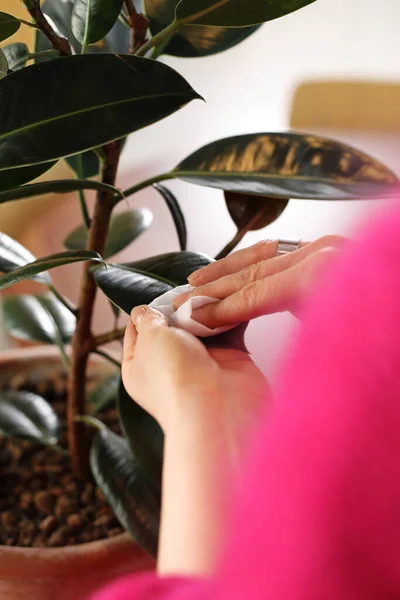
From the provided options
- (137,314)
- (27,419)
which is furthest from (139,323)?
(27,419)

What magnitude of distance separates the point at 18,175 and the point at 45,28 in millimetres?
119

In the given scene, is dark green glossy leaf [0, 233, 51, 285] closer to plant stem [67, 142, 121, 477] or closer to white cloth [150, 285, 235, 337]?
plant stem [67, 142, 121, 477]

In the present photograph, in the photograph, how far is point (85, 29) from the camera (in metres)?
0.50

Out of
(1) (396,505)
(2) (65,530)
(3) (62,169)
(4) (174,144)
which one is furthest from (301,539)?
(4) (174,144)

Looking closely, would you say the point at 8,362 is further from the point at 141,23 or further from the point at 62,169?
the point at 141,23

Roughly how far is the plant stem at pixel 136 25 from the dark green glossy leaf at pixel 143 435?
35 centimetres

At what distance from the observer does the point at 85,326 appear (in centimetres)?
70

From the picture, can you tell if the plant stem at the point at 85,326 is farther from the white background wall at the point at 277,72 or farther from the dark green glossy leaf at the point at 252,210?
the white background wall at the point at 277,72

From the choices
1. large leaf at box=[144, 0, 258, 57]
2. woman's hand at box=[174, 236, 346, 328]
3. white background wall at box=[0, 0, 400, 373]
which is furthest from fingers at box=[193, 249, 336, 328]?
white background wall at box=[0, 0, 400, 373]

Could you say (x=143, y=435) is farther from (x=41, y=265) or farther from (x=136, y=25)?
(x=136, y=25)

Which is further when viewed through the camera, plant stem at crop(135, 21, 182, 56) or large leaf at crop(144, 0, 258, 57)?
large leaf at crop(144, 0, 258, 57)

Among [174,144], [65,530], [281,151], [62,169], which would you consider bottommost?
[65,530]

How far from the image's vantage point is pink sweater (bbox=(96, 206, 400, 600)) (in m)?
0.25

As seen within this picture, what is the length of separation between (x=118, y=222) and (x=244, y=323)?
1.38ft
